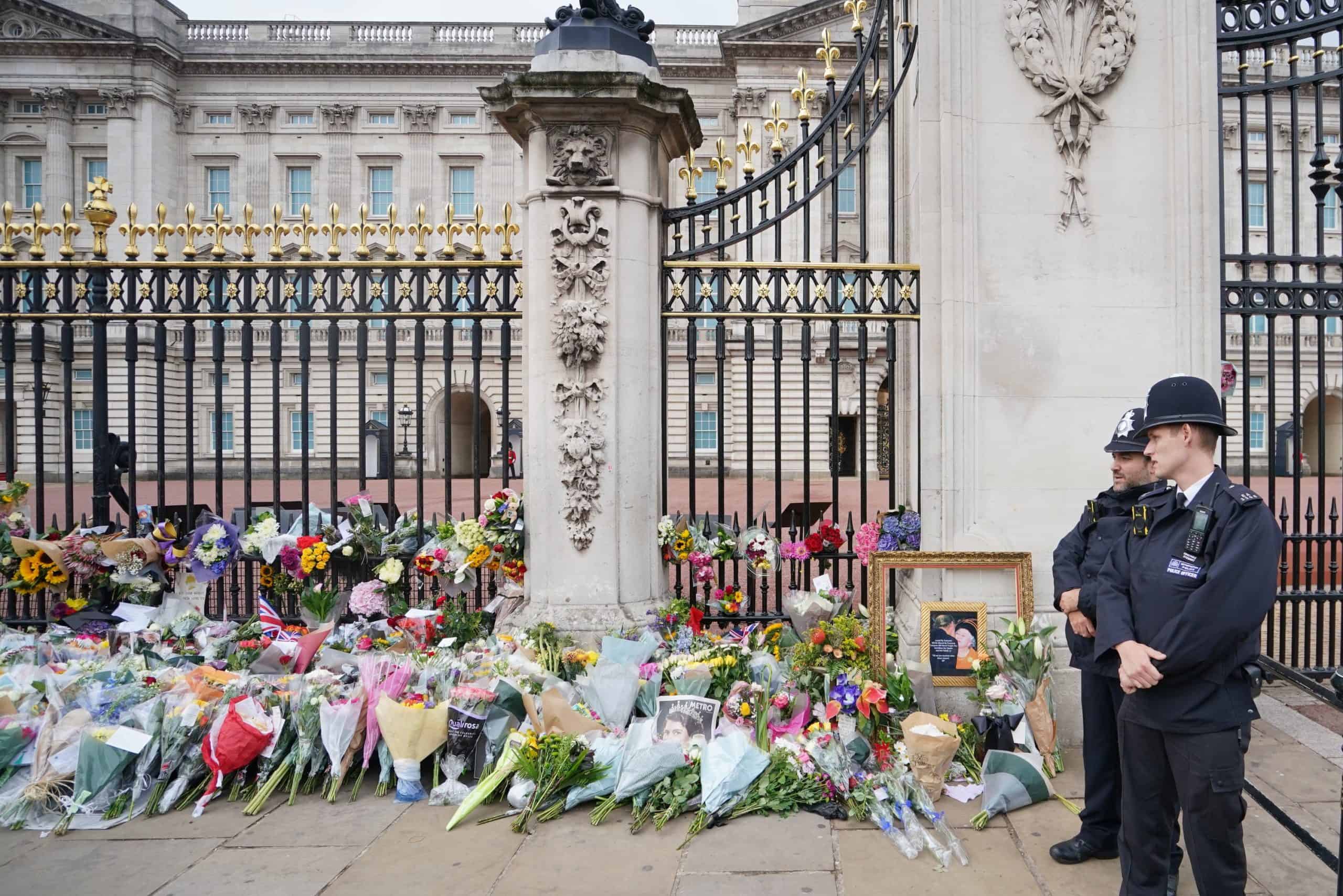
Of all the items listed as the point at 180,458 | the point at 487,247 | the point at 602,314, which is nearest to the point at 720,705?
the point at 602,314

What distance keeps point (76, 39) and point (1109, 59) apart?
4311cm

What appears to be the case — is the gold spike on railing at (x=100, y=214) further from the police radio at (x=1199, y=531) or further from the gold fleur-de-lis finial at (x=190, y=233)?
the police radio at (x=1199, y=531)

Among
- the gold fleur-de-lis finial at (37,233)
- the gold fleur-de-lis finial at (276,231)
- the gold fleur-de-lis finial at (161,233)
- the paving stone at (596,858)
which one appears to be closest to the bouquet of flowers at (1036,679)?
the paving stone at (596,858)

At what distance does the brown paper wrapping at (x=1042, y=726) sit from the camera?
4.34m

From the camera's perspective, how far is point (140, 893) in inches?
128

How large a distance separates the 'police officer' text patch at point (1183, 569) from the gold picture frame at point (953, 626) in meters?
2.03

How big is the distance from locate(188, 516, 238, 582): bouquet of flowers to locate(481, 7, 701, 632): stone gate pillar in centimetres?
233

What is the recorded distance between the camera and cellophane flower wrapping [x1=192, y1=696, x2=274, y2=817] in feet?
13.1

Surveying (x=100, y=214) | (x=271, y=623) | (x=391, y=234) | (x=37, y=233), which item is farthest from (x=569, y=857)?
(x=37, y=233)


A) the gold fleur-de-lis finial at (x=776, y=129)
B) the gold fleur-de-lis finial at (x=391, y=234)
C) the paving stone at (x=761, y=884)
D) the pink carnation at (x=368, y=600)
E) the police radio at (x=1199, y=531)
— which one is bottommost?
the paving stone at (x=761, y=884)

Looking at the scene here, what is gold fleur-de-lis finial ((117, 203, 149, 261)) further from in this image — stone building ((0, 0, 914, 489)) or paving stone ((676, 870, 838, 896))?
stone building ((0, 0, 914, 489))

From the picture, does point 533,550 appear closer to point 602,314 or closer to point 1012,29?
point 602,314

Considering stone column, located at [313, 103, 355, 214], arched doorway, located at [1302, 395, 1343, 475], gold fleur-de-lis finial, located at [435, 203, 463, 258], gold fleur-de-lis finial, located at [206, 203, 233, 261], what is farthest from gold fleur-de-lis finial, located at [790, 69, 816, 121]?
stone column, located at [313, 103, 355, 214]

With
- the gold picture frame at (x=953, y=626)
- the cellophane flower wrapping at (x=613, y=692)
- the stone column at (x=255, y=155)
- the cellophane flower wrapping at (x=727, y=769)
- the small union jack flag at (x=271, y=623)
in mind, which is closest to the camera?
the cellophane flower wrapping at (x=727, y=769)
